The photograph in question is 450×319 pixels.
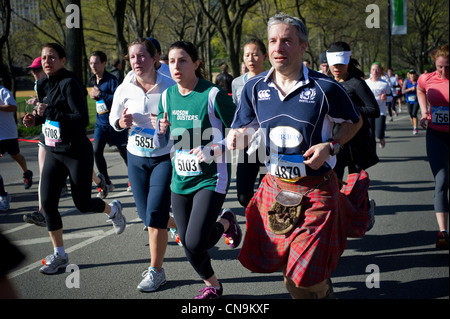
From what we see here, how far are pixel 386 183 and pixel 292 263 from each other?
246 inches

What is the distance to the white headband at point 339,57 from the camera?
5414 mm

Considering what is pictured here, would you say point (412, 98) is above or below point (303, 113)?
below

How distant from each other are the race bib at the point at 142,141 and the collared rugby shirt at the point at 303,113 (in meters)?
1.60

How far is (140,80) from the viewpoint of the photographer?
4758 millimetres

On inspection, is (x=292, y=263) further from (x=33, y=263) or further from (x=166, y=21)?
(x=166, y=21)

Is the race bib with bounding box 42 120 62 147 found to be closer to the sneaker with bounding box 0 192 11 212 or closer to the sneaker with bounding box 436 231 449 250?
the sneaker with bounding box 0 192 11 212

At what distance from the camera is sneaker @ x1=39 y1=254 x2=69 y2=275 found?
189 inches

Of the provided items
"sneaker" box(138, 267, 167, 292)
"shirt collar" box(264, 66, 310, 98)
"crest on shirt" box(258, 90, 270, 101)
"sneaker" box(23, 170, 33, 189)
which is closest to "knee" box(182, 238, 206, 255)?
"sneaker" box(138, 267, 167, 292)

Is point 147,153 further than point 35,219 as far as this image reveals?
No

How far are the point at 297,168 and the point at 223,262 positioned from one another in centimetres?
225

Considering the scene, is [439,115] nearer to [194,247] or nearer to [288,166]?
[288,166]

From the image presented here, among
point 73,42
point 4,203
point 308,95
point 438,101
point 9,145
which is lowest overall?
point 4,203

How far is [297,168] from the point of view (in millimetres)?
3123

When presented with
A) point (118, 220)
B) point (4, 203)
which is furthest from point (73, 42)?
point (118, 220)
